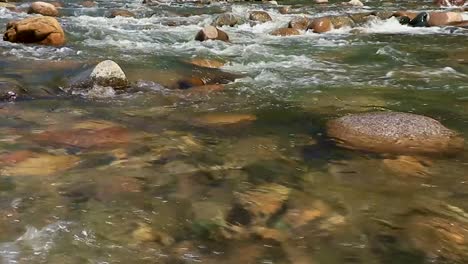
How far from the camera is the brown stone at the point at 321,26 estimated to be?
1186cm

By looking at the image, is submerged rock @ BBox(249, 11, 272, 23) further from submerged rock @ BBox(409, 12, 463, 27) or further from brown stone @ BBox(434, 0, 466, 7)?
brown stone @ BBox(434, 0, 466, 7)

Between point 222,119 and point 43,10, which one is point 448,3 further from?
point 222,119

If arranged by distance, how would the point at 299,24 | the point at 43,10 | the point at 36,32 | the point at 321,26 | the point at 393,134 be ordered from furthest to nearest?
the point at 43,10, the point at 299,24, the point at 321,26, the point at 36,32, the point at 393,134

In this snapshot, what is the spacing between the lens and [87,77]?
632 cm

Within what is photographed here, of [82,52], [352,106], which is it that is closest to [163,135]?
[352,106]

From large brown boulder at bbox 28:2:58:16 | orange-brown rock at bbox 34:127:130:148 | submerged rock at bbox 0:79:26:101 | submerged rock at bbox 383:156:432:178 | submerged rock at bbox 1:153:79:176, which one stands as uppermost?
submerged rock at bbox 1:153:79:176

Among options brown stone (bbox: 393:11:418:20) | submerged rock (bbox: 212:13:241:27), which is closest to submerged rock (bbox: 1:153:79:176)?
submerged rock (bbox: 212:13:241:27)

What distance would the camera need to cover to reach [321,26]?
11.9 metres

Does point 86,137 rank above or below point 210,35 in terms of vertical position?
above

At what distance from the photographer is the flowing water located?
2682 millimetres

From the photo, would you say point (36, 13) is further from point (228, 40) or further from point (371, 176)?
point (371, 176)

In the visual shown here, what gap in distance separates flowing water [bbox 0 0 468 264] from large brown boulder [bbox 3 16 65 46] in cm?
110

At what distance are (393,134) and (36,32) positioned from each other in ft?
21.9

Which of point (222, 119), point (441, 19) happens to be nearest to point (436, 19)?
point (441, 19)
